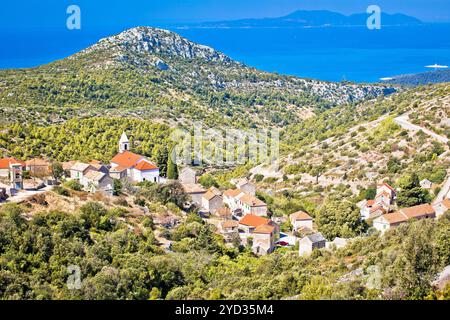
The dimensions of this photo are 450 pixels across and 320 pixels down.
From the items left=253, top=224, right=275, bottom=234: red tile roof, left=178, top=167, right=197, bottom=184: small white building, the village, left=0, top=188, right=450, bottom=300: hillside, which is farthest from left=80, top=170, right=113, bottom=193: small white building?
left=178, top=167, right=197, bottom=184: small white building

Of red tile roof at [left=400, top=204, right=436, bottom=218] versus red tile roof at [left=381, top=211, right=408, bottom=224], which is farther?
red tile roof at [left=400, top=204, right=436, bottom=218]

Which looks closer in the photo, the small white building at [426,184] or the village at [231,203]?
the village at [231,203]

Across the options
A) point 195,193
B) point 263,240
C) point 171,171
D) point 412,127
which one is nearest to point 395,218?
point 263,240

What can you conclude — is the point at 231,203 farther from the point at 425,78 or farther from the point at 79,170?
the point at 425,78

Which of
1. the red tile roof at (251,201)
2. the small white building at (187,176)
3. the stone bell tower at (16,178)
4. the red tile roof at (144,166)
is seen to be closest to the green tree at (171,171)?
the small white building at (187,176)

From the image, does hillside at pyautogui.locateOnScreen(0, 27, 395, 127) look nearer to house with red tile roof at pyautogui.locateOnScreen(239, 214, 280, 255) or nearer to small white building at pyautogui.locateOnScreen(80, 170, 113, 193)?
small white building at pyautogui.locateOnScreen(80, 170, 113, 193)

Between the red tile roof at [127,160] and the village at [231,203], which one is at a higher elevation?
the red tile roof at [127,160]

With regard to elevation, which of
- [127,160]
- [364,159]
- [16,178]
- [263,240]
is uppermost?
[16,178]

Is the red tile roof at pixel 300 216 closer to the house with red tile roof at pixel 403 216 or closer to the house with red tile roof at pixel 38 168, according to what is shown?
→ the house with red tile roof at pixel 403 216
